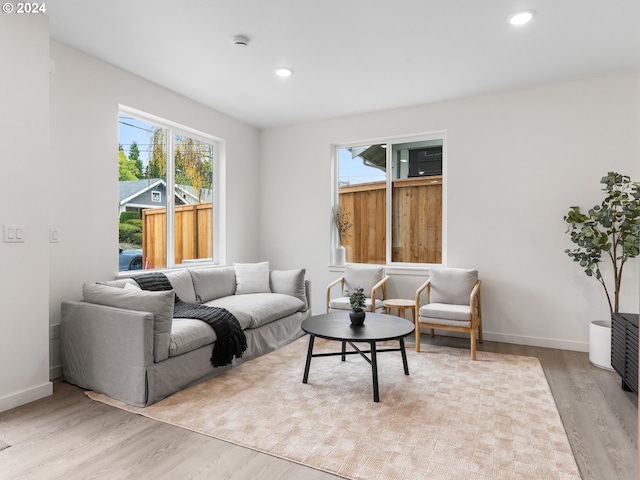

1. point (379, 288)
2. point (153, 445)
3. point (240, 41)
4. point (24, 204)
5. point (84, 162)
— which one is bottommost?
point (153, 445)

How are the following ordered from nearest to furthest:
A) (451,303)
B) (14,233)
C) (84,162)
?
(14,233), (84,162), (451,303)

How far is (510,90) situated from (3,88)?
Result: 174 inches

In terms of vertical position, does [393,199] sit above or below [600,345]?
above

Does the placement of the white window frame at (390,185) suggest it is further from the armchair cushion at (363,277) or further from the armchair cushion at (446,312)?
the armchair cushion at (446,312)

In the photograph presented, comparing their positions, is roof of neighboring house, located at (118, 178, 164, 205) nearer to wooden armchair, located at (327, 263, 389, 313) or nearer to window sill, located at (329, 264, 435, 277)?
wooden armchair, located at (327, 263, 389, 313)

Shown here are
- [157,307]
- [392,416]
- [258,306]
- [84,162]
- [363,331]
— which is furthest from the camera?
[258,306]

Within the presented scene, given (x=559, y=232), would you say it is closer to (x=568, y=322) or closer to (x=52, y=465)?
(x=568, y=322)

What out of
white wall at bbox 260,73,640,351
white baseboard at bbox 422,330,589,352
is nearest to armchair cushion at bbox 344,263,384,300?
white wall at bbox 260,73,640,351

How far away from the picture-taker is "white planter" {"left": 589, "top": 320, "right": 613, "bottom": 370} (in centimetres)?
335

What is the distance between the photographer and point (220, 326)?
3.19 m

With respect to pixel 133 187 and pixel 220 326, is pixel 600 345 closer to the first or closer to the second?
pixel 220 326

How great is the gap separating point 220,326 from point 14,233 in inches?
60.9

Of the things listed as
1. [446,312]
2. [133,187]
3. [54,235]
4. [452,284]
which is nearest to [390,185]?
[452,284]

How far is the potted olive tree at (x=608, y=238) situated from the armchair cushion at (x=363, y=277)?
1957 mm
